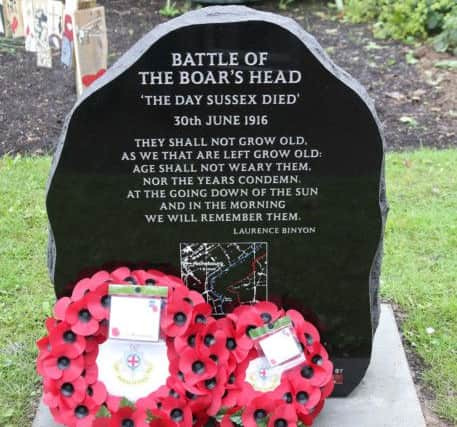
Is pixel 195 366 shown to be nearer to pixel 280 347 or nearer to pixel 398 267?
pixel 280 347

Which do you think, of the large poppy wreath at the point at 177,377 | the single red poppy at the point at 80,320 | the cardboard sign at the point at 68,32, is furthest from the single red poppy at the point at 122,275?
the cardboard sign at the point at 68,32

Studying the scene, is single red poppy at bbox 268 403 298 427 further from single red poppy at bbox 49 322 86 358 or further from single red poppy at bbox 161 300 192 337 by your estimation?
single red poppy at bbox 49 322 86 358

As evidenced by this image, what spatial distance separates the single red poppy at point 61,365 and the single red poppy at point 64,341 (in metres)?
0.01

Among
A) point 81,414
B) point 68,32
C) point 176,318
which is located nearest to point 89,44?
point 68,32

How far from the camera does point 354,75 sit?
710cm

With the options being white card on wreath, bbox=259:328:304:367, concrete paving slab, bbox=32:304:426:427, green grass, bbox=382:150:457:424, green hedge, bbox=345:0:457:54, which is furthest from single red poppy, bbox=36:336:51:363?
green hedge, bbox=345:0:457:54

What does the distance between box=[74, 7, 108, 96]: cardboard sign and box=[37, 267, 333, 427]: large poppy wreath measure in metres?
1.65

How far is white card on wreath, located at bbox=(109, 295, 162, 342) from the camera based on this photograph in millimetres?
3033

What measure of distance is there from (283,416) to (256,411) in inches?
3.9

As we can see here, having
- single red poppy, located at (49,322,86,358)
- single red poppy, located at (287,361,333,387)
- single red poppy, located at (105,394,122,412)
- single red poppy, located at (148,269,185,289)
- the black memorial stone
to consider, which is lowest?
single red poppy, located at (105,394,122,412)

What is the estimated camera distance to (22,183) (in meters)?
5.22

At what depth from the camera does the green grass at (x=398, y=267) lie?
3.55 metres

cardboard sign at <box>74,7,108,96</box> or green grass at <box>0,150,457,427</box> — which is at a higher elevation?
cardboard sign at <box>74,7,108,96</box>

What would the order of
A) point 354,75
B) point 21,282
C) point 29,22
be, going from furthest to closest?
point 354,75 → point 29,22 → point 21,282
